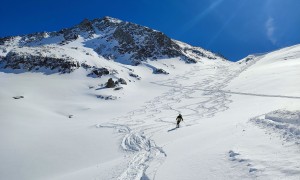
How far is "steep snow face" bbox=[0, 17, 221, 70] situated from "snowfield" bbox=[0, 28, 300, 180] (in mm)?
43122

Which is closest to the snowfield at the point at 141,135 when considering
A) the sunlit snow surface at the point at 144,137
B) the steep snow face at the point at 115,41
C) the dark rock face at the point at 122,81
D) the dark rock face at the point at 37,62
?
the sunlit snow surface at the point at 144,137

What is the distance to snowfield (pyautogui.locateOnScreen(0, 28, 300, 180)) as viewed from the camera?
13.3m

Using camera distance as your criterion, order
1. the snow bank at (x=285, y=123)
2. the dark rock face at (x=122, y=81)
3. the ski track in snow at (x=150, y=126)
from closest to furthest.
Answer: the snow bank at (x=285, y=123), the ski track in snow at (x=150, y=126), the dark rock face at (x=122, y=81)

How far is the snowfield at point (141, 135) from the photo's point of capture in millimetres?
13320

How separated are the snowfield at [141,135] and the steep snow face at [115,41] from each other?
43122 mm

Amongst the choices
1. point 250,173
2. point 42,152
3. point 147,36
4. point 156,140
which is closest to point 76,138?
point 42,152

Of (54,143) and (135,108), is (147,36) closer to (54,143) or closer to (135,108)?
(135,108)

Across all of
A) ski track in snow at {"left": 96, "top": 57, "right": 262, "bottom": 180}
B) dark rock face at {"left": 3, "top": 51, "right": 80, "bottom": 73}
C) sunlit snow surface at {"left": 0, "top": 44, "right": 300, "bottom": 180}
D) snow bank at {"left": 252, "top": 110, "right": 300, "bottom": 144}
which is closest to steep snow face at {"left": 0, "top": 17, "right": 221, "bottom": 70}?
dark rock face at {"left": 3, "top": 51, "right": 80, "bottom": 73}

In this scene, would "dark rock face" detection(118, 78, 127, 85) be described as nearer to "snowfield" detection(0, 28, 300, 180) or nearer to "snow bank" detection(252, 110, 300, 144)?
"snowfield" detection(0, 28, 300, 180)

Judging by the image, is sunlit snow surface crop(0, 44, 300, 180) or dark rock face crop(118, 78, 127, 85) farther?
dark rock face crop(118, 78, 127, 85)

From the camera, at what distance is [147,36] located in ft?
418

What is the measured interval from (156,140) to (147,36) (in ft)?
356

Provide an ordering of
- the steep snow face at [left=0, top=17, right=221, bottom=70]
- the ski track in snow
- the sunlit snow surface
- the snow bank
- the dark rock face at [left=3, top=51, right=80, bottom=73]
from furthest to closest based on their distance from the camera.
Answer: the steep snow face at [left=0, top=17, right=221, bottom=70] → the dark rock face at [left=3, top=51, right=80, bottom=73] → the ski track in snow → the snow bank → the sunlit snow surface

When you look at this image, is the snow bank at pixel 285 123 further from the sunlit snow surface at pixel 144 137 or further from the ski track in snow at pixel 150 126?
the ski track in snow at pixel 150 126
